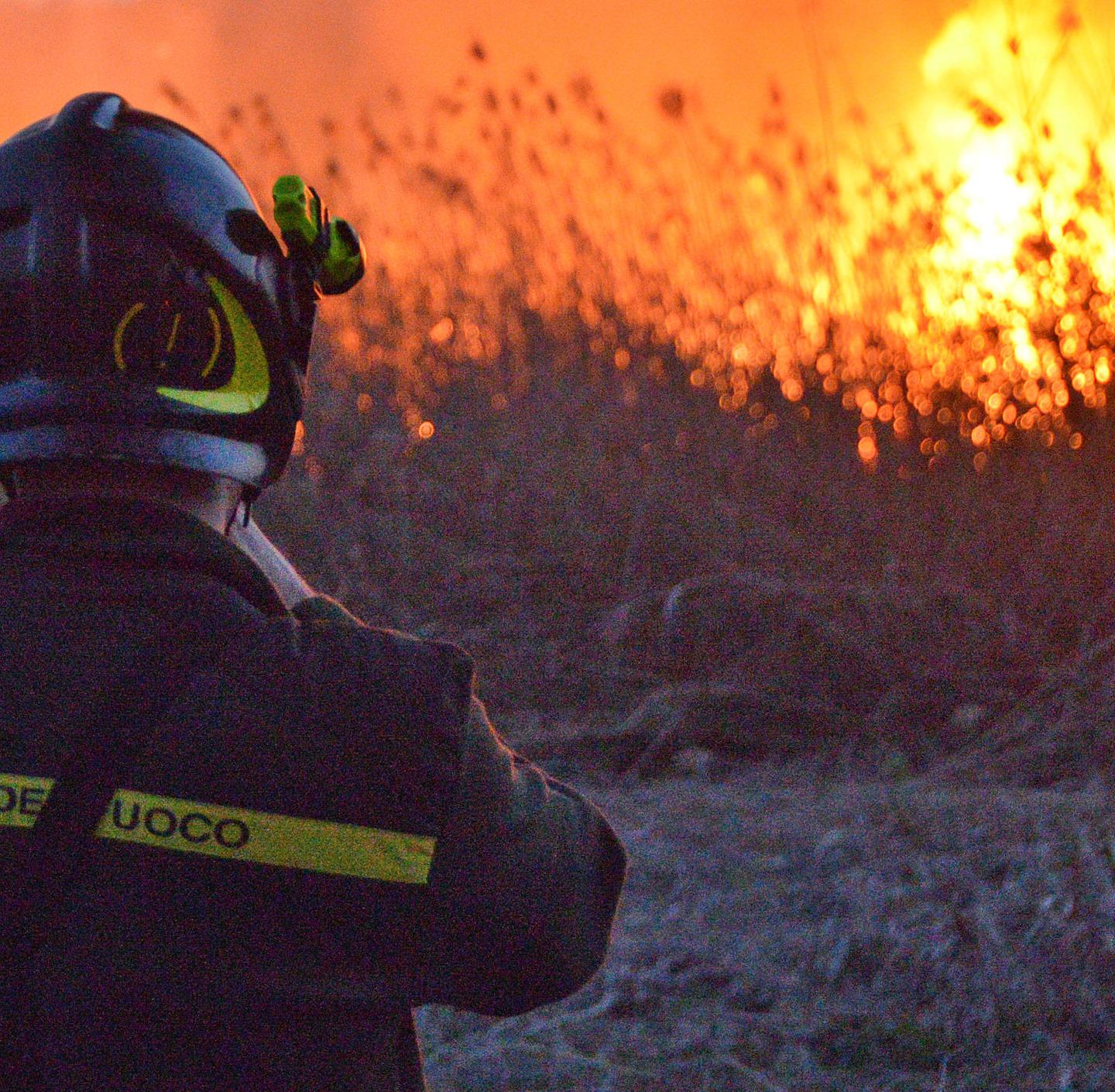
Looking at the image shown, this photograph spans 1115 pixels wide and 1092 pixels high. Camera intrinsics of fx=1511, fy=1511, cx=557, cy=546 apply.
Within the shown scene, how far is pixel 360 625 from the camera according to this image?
4.18ft

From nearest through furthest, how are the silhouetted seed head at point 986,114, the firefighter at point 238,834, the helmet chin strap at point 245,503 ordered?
the firefighter at point 238,834
the helmet chin strap at point 245,503
the silhouetted seed head at point 986,114

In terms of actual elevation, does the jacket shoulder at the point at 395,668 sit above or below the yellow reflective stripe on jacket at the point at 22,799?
above

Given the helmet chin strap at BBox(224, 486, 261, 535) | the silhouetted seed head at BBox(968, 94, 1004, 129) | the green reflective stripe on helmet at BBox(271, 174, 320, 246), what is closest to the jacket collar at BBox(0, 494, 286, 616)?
the helmet chin strap at BBox(224, 486, 261, 535)

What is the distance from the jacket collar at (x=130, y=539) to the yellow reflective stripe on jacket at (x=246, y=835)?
19 cm

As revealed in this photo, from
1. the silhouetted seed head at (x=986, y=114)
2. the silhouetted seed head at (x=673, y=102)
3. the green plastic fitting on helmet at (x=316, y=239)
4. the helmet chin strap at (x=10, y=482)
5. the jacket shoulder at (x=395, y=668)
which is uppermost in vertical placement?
the silhouetted seed head at (x=673, y=102)

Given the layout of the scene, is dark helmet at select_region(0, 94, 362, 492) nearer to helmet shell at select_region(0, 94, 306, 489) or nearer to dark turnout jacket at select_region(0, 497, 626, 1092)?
helmet shell at select_region(0, 94, 306, 489)

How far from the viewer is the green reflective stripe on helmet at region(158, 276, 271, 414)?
1.52m

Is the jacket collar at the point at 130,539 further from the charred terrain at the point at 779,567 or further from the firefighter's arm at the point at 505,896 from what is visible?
the charred terrain at the point at 779,567

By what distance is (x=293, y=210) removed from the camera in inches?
64.8

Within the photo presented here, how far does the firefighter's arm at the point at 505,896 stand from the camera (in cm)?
124

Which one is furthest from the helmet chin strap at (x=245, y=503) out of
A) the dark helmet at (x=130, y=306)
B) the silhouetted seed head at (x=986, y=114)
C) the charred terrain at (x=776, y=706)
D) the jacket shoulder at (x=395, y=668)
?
the silhouetted seed head at (x=986, y=114)

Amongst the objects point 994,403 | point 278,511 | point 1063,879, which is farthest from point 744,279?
point 1063,879

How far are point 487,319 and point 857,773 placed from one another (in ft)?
8.99

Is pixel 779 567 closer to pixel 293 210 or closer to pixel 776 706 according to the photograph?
pixel 776 706
